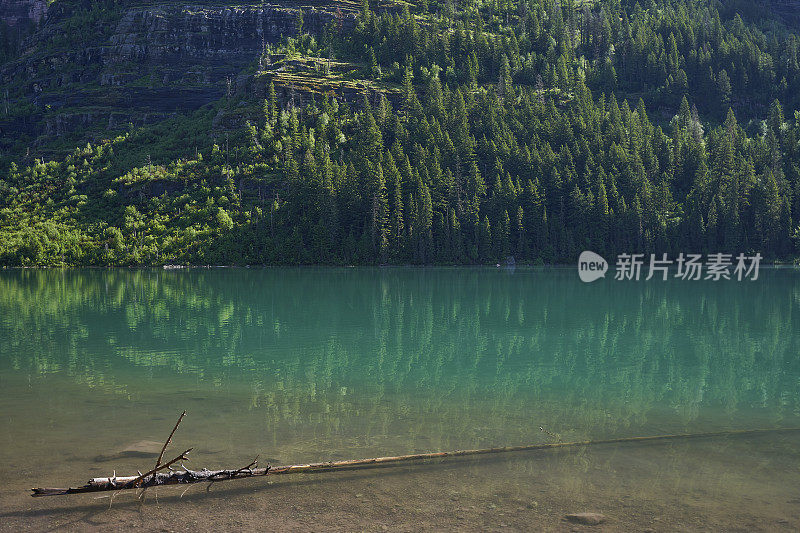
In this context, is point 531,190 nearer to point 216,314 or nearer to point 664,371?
point 216,314

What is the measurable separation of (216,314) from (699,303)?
39751 mm

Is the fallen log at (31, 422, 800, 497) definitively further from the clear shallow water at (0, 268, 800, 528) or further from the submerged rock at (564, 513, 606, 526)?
the submerged rock at (564, 513, 606, 526)

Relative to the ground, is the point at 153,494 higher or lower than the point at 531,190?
lower

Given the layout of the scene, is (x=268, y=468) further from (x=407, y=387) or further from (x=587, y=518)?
(x=407, y=387)

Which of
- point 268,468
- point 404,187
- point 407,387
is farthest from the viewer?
point 404,187

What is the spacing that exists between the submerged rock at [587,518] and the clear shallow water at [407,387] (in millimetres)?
786

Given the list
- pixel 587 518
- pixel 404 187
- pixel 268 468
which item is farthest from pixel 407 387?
pixel 404 187

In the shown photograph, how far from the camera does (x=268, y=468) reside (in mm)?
11516

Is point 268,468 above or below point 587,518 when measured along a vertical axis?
above

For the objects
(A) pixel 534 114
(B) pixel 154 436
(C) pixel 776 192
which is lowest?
(B) pixel 154 436

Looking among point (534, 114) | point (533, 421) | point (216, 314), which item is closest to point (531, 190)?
point (534, 114)

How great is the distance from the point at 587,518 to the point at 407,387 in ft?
36.4

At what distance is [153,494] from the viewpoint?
1168 cm

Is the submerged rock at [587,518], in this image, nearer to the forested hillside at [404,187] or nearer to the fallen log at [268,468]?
the fallen log at [268,468]
